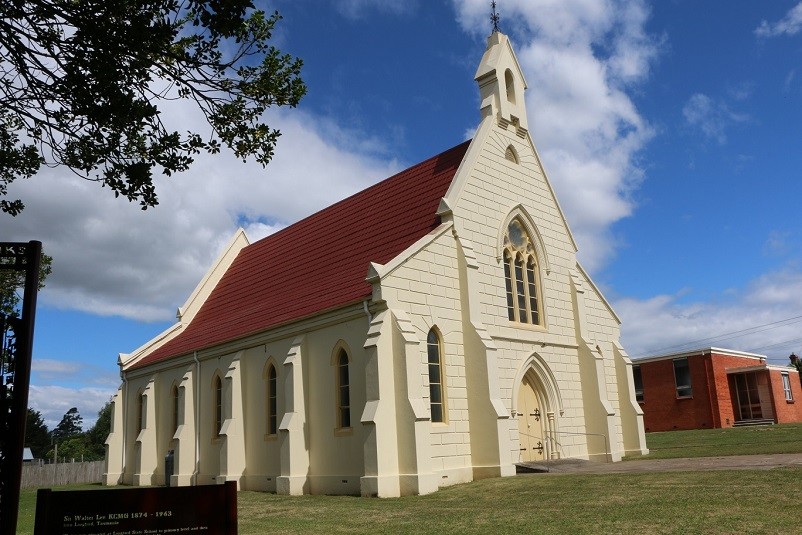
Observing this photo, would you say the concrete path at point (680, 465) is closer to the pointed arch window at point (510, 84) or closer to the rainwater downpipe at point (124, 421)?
the pointed arch window at point (510, 84)

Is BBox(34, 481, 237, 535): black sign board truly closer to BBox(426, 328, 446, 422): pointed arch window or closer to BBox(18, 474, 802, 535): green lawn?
BBox(18, 474, 802, 535): green lawn

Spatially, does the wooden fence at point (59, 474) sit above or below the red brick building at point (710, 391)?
below

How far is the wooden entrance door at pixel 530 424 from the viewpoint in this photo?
2305 centimetres

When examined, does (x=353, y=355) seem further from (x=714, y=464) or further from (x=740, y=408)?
(x=740, y=408)

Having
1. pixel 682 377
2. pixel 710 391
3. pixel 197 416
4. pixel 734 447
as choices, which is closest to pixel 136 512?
pixel 197 416

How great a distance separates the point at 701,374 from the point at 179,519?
4303cm

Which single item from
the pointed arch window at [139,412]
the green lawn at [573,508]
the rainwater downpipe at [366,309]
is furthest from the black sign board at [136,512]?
the pointed arch window at [139,412]

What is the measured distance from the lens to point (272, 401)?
2409cm

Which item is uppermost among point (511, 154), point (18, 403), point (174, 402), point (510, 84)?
point (510, 84)

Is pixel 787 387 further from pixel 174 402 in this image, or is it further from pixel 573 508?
pixel 573 508

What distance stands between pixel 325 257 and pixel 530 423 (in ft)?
31.4

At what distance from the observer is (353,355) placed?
20516 mm

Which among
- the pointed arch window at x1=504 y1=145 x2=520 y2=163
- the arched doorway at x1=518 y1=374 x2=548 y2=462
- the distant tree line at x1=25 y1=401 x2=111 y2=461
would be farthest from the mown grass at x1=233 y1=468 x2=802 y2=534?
the distant tree line at x1=25 y1=401 x2=111 y2=461

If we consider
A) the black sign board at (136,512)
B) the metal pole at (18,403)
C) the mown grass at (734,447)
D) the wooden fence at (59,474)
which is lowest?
the wooden fence at (59,474)
